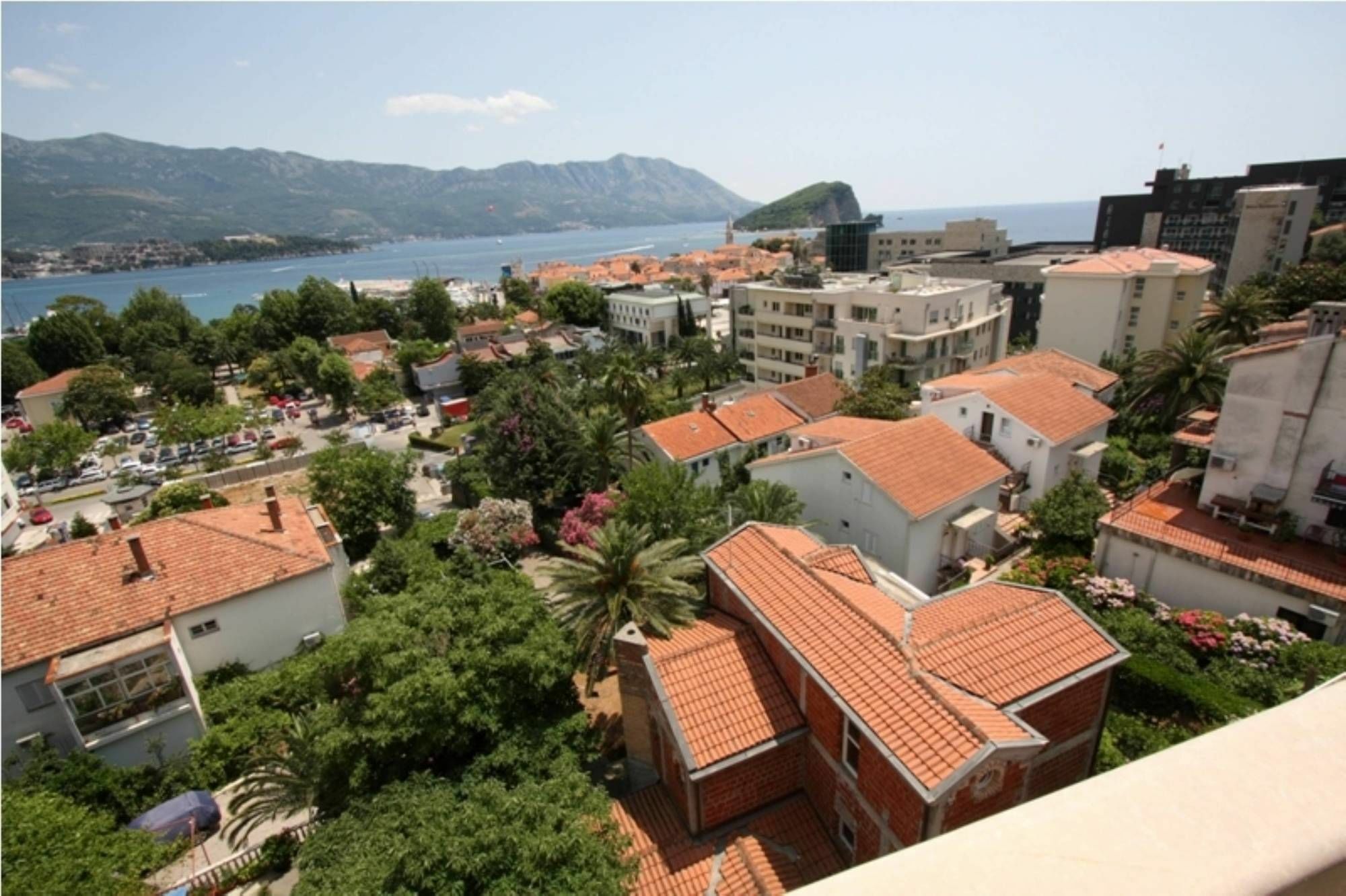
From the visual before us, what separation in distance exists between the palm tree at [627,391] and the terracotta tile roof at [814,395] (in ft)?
34.9

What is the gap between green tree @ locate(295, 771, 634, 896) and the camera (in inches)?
421

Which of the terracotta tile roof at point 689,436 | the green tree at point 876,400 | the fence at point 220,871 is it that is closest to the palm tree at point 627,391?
the terracotta tile roof at point 689,436

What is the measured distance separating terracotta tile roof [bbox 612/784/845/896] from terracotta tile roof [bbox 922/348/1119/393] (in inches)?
1072

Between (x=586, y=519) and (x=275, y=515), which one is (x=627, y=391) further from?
(x=275, y=515)

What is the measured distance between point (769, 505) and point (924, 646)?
1212 centimetres

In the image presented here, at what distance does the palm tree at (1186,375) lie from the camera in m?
33.5

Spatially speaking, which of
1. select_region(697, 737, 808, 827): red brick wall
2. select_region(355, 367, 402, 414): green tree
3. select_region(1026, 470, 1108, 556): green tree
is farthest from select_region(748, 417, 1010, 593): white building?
select_region(355, 367, 402, 414): green tree

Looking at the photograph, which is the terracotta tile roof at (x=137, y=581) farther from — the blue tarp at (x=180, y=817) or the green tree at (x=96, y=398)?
the green tree at (x=96, y=398)

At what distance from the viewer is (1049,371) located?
3778 cm

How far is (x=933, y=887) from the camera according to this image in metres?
1.64

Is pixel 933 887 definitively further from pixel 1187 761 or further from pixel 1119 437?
pixel 1119 437

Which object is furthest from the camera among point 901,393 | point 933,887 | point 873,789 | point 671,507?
point 901,393

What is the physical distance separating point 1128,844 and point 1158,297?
58379mm

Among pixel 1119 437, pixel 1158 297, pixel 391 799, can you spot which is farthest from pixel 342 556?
pixel 1158 297
